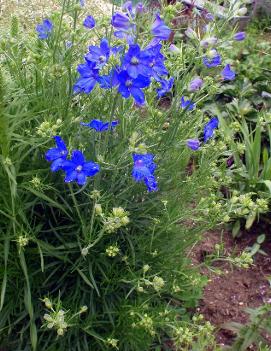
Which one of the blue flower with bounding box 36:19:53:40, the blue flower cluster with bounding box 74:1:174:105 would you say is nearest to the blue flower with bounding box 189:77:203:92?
the blue flower cluster with bounding box 74:1:174:105

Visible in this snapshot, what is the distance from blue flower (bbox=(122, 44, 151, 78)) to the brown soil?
1404 mm

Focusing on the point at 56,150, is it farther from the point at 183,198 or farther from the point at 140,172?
the point at 183,198

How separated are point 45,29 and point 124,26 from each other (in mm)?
486

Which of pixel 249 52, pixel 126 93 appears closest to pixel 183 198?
pixel 126 93

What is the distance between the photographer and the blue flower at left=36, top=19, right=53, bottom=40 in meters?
2.16

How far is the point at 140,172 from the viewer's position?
191cm

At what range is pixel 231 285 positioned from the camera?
3174 mm

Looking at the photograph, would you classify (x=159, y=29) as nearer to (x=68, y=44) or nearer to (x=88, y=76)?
(x=88, y=76)

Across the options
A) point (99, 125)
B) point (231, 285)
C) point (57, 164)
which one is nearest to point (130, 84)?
point (99, 125)

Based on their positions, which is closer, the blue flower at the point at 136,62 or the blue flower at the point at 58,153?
the blue flower at the point at 136,62

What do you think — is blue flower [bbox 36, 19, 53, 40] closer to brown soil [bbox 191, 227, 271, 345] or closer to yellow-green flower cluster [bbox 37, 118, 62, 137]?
yellow-green flower cluster [bbox 37, 118, 62, 137]

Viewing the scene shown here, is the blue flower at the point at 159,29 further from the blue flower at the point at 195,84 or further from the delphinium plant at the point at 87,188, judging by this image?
the blue flower at the point at 195,84

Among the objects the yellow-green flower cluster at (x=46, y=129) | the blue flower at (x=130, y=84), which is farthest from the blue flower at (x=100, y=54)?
the yellow-green flower cluster at (x=46, y=129)

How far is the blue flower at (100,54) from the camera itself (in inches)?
75.4
